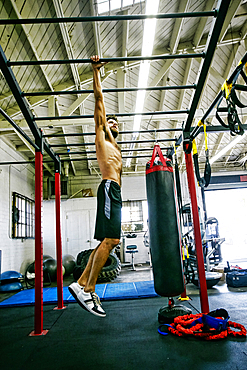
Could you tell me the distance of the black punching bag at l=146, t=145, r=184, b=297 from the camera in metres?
2.48

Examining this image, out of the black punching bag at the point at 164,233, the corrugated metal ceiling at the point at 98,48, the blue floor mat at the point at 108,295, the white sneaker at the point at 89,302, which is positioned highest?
the corrugated metal ceiling at the point at 98,48

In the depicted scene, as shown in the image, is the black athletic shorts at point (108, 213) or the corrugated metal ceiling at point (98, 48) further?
the corrugated metal ceiling at point (98, 48)

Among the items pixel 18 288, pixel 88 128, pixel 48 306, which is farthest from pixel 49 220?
pixel 48 306

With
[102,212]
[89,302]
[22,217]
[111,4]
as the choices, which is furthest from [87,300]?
[22,217]

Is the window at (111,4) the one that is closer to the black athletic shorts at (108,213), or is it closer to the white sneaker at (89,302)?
the black athletic shorts at (108,213)

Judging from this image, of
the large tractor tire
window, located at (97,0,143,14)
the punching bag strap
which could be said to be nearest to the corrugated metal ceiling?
window, located at (97,0,143,14)

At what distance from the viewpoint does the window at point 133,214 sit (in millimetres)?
12414

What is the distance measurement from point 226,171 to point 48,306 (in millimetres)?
11593

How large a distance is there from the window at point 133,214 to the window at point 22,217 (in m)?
4.24

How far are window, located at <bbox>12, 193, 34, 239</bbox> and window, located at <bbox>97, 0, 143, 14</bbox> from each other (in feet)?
19.3

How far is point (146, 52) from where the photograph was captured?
15.4ft

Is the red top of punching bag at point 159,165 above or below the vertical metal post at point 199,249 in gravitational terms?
above

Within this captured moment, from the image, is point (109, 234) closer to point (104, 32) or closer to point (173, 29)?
point (104, 32)

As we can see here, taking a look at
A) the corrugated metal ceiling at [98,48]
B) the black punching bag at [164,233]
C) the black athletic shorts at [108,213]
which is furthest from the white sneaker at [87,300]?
the corrugated metal ceiling at [98,48]
